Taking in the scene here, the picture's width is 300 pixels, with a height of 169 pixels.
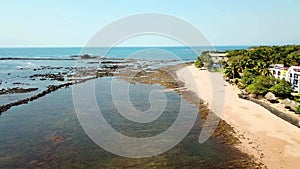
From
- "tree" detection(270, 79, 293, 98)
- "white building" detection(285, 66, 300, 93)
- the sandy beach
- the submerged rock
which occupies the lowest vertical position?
the sandy beach

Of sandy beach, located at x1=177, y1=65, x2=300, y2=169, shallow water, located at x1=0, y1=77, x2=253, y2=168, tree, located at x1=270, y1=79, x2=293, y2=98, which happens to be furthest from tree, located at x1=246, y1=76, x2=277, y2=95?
shallow water, located at x1=0, y1=77, x2=253, y2=168

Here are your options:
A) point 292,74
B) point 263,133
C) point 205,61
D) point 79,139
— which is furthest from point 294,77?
point 205,61

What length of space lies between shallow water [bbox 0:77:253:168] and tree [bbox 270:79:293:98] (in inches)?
467

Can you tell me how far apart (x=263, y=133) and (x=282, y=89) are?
13.6m

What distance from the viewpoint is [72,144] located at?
26156mm

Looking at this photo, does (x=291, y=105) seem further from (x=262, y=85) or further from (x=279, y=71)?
(x=279, y=71)

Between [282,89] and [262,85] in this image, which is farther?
[262,85]

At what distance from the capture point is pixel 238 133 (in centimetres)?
2850

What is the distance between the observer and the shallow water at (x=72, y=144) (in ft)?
72.9

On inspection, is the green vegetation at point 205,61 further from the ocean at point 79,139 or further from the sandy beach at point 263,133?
the sandy beach at point 263,133

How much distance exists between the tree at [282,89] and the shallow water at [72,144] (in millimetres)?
11861

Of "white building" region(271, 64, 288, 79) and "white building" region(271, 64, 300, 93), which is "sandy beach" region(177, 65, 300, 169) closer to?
"white building" region(271, 64, 300, 93)

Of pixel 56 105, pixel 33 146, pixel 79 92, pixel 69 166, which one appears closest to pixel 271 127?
pixel 69 166

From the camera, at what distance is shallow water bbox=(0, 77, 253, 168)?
22219mm
